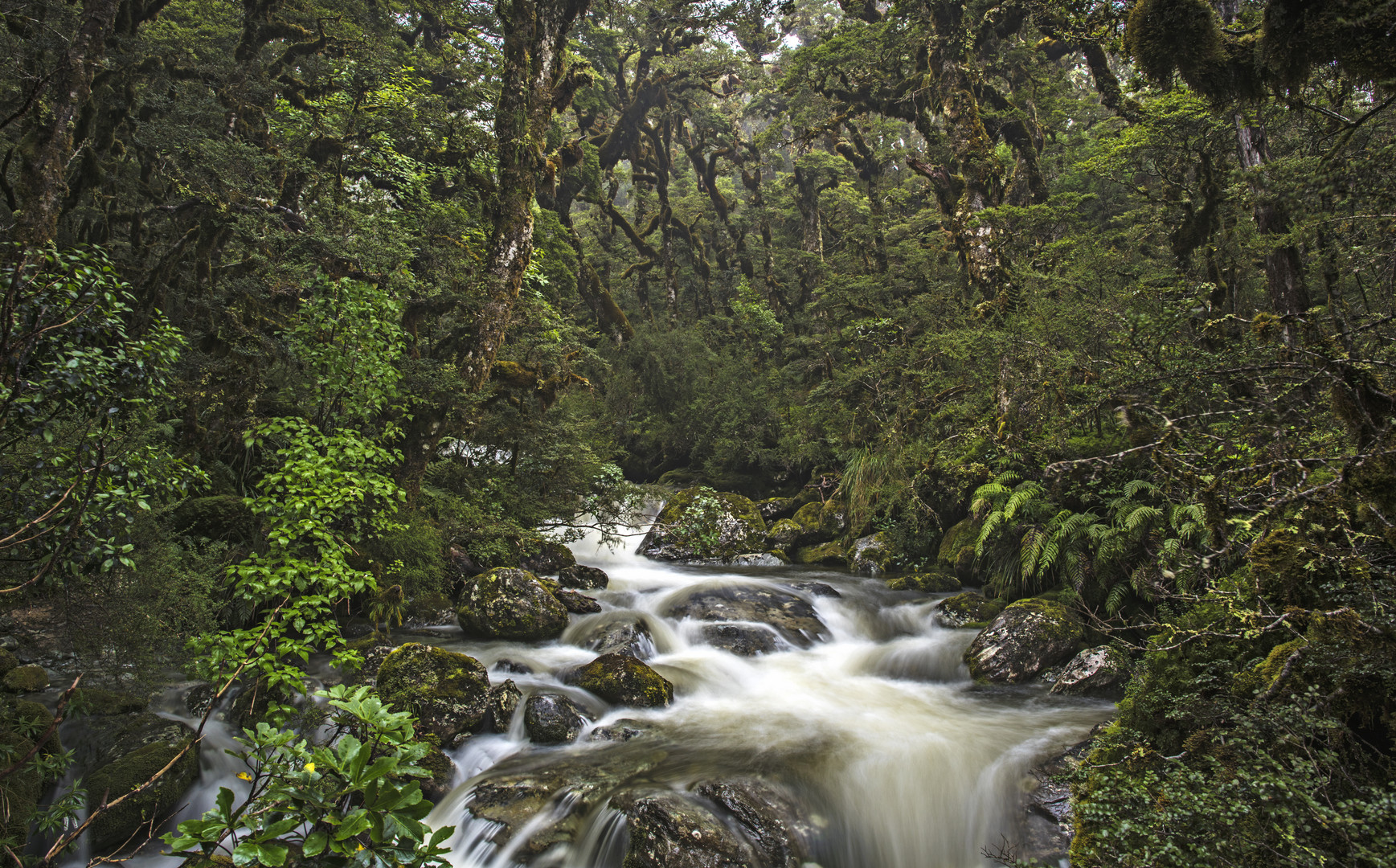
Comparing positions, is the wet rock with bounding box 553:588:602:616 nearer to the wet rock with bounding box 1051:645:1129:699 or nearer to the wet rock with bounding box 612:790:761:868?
the wet rock with bounding box 612:790:761:868

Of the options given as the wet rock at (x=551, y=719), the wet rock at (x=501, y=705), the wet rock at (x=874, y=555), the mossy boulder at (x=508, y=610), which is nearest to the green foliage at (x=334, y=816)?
the wet rock at (x=551, y=719)

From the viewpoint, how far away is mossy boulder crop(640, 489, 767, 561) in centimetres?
1487

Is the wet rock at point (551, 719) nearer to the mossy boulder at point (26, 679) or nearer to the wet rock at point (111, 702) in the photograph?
the wet rock at point (111, 702)

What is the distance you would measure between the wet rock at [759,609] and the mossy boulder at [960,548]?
9.58ft

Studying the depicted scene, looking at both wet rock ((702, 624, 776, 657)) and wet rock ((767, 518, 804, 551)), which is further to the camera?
wet rock ((767, 518, 804, 551))

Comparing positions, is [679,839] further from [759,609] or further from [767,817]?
[759,609]

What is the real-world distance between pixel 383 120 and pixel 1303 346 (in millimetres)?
12274

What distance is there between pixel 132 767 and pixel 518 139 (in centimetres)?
975

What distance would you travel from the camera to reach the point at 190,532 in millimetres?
7934

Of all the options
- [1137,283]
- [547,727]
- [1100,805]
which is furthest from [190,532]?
[1137,283]

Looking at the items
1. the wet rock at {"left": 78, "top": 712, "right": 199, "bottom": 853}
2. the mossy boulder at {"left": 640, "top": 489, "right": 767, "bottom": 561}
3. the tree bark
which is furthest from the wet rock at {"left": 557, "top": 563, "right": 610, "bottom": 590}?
the tree bark

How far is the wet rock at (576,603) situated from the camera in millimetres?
10766

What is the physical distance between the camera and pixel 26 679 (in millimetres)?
6184

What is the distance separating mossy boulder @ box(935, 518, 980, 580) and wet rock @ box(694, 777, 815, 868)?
23.4 ft
